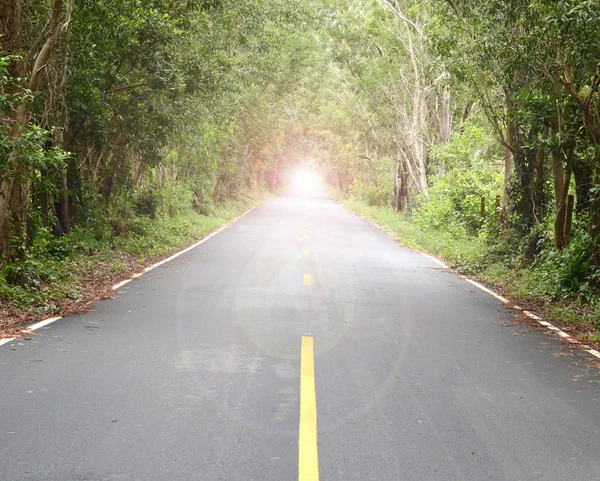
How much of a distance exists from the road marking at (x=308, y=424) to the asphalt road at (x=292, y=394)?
20 mm

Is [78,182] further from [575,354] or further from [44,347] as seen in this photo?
[575,354]

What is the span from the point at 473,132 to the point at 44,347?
2040cm

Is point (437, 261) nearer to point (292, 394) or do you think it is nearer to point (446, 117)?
point (446, 117)

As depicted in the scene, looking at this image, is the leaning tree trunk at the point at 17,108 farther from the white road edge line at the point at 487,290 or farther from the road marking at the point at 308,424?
the white road edge line at the point at 487,290

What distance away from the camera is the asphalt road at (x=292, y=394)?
4.55 m

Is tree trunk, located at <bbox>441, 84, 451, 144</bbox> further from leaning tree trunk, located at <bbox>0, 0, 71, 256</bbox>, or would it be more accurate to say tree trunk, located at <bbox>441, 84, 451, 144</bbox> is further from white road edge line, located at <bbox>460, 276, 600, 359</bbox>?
leaning tree trunk, located at <bbox>0, 0, 71, 256</bbox>

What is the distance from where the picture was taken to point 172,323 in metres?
9.08

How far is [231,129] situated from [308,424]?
29.4 metres

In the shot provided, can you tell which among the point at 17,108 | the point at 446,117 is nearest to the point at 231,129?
the point at 446,117

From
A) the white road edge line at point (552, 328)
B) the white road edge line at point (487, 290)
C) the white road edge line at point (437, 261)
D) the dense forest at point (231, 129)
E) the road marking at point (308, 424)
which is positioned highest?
the dense forest at point (231, 129)

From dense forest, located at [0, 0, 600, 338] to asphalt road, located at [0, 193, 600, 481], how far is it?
198 cm

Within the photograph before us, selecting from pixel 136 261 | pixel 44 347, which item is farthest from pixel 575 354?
pixel 136 261

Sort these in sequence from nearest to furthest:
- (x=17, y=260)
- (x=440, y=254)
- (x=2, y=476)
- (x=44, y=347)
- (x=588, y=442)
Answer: (x=2, y=476), (x=588, y=442), (x=44, y=347), (x=17, y=260), (x=440, y=254)

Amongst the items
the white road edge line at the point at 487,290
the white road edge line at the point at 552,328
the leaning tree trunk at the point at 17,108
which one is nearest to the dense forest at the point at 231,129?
the leaning tree trunk at the point at 17,108
